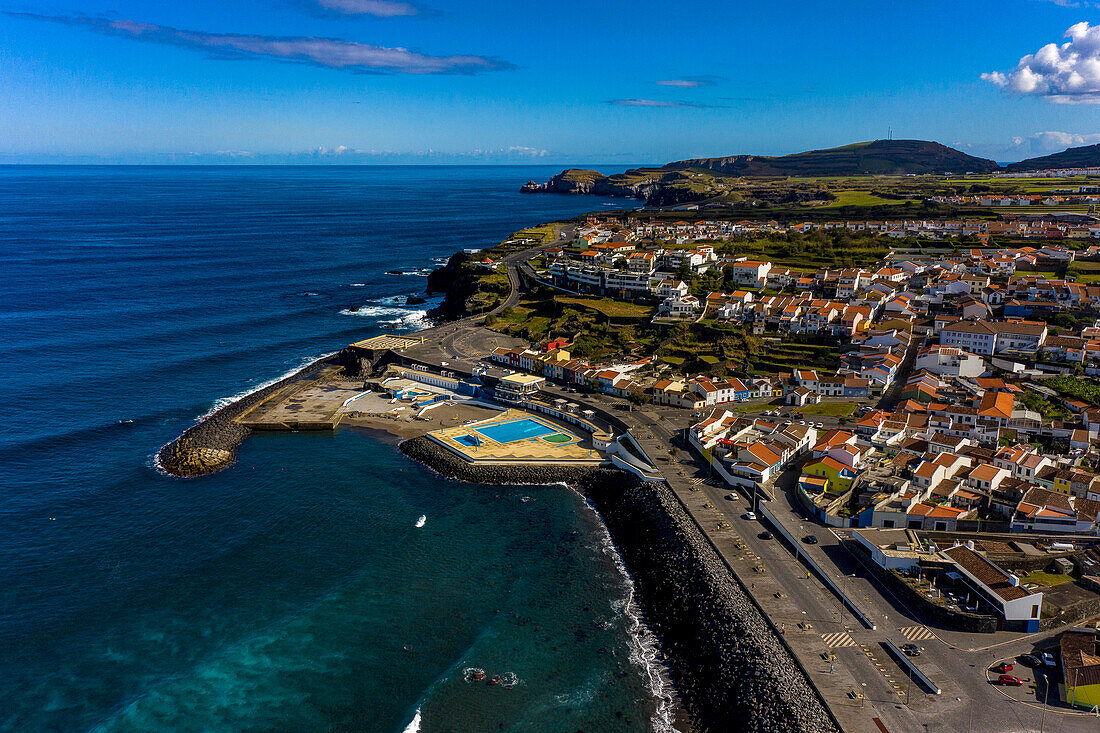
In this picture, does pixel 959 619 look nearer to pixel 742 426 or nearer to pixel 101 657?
pixel 742 426

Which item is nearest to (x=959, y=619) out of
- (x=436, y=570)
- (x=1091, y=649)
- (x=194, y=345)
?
(x=1091, y=649)

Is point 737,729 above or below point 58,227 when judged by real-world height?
below

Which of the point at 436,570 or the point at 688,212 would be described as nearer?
the point at 436,570

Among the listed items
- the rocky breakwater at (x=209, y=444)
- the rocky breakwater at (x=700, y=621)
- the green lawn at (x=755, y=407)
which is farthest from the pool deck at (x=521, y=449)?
the rocky breakwater at (x=209, y=444)

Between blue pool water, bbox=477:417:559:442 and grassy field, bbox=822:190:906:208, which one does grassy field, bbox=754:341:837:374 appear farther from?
grassy field, bbox=822:190:906:208

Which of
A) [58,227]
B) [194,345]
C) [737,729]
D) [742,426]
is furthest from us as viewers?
[58,227]

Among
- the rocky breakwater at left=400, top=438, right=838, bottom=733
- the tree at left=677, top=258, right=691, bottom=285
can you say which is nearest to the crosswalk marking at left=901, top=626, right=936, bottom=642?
the rocky breakwater at left=400, top=438, right=838, bottom=733
